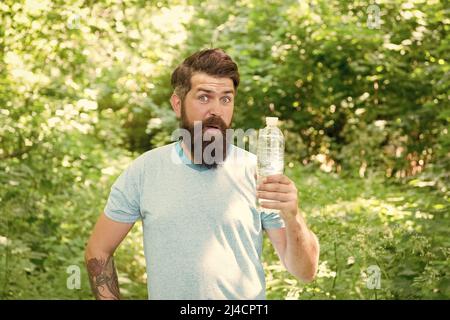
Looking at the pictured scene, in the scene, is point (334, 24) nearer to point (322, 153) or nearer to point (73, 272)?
point (322, 153)

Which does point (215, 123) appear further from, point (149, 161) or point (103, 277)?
point (103, 277)

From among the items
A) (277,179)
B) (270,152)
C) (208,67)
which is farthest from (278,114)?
(277,179)

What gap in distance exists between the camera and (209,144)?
2639 mm

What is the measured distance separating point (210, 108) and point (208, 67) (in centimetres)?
17

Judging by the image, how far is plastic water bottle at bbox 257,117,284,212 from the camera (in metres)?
2.52

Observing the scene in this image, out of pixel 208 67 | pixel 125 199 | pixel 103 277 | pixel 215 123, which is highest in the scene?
pixel 208 67

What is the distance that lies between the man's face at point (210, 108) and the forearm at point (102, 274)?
588 millimetres

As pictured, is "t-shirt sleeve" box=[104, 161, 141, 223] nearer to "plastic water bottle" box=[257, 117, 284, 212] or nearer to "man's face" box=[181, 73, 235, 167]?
"man's face" box=[181, 73, 235, 167]

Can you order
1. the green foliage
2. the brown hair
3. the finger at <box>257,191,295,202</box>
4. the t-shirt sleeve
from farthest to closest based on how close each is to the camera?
the green foliage, the brown hair, the t-shirt sleeve, the finger at <box>257,191,295,202</box>

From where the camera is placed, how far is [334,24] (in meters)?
10.5

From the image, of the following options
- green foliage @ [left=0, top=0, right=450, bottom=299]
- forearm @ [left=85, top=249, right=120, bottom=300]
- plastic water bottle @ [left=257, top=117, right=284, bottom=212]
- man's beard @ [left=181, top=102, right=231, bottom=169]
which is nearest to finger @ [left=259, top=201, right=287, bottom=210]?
plastic water bottle @ [left=257, top=117, right=284, bottom=212]

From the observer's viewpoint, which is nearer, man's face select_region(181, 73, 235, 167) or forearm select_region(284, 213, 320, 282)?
forearm select_region(284, 213, 320, 282)

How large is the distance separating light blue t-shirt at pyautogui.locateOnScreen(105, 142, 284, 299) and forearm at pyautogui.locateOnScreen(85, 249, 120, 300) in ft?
0.70
